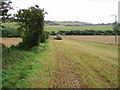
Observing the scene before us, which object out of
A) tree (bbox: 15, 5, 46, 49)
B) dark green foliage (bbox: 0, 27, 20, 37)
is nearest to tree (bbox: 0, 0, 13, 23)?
dark green foliage (bbox: 0, 27, 20, 37)

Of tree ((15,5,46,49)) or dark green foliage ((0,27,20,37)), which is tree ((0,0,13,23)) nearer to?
dark green foliage ((0,27,20,37))

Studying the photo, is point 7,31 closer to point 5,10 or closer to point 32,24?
point 32,24

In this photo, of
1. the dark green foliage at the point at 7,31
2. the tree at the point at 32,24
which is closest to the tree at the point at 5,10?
the dark green foliage at the point at 7,31

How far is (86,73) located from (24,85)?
3628 mm

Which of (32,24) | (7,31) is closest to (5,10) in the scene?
(32,24)

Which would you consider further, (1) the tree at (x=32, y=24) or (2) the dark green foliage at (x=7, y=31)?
(1) the tree at (x=32, y=24)

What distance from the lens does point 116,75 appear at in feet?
25.3

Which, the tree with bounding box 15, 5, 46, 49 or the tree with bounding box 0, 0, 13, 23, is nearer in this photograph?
the tree with bounding box 0, 0, 13, 23

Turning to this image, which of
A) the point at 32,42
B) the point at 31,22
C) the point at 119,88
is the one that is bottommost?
the point at 119,88

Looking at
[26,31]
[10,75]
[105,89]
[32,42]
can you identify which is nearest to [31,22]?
[26,31]

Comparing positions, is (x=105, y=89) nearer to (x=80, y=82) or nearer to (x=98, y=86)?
(x=98, y=86)

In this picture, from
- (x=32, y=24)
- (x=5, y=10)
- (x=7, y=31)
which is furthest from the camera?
(x=7, y=31)

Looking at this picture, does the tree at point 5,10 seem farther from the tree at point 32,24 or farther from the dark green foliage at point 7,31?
the tree at point 32,24

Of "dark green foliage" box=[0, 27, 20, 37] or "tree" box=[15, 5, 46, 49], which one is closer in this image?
"dark green foliage" box=[0, 27, 20, 37]
